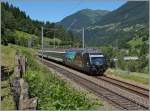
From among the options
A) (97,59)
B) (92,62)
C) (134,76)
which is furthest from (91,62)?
(134,76)

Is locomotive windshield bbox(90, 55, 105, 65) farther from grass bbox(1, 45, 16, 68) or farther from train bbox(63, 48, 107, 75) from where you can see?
grass bbox(1, 45, 16, 68)

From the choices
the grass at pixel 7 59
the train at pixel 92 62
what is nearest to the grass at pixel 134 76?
the train at pixel 92 62

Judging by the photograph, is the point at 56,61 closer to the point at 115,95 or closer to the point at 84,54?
the point at 84,54

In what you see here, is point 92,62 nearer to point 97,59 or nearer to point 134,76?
point 97,59

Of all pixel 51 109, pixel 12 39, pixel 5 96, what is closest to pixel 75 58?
pixel 5 96

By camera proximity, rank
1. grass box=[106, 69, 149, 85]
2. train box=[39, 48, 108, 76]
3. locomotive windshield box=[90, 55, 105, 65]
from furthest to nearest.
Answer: locomotive windshield box=[90, 55, 105, 65] → train box=[39, 48, 108, 76] → grass box=[106, 69, 149, 85]

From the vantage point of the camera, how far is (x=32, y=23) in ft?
545

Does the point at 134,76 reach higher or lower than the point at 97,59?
lower

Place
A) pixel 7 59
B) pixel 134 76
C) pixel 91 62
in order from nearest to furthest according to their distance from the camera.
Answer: pixel 134 76 < pixel 91 62 < pixel 7 59

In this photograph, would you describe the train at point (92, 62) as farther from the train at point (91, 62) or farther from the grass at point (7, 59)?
the grass at point (7, 59)

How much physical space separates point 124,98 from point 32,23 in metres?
145

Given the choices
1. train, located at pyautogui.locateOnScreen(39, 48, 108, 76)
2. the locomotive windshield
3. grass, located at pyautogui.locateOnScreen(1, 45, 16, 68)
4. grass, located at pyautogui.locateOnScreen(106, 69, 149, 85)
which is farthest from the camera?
grass, located at pyautogui.locateOnScreen(1, 45, 16, 68)

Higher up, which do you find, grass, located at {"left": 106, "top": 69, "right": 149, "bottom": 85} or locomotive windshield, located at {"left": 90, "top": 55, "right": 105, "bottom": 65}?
locomotive windshield, located at {"left": 90, "top": 55, "right": 105, "bottom": 65}

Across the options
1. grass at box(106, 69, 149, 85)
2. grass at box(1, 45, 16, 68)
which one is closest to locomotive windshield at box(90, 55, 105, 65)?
grass at box(106, 69, 149, 85)
